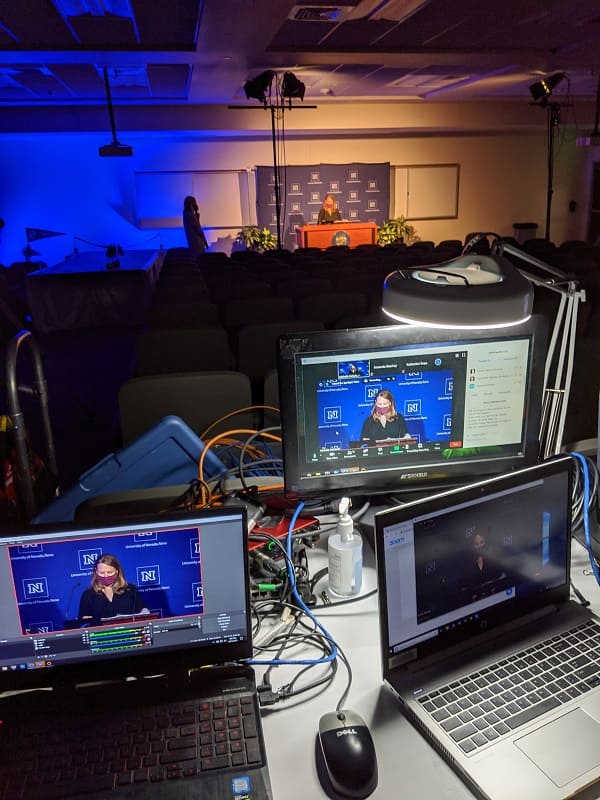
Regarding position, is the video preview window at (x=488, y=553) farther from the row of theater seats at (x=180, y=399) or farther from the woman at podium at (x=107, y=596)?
the row of theater seats at (x=180, y=399)

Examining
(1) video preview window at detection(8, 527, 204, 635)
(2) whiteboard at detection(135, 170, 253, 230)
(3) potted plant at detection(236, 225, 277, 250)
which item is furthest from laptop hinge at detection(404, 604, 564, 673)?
(2) whiteboard at detection(135, 170, 253, 230)

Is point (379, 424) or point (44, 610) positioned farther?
point (379, 424)

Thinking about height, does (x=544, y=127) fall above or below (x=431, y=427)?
above

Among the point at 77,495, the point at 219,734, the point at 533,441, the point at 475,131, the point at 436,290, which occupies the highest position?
the point at 475,131

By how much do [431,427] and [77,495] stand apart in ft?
2.90

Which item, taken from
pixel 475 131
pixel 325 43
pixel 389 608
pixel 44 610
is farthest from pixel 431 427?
pixel 475 131

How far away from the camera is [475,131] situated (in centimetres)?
1192

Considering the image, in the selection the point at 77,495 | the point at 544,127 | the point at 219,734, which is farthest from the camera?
the point at 544,127

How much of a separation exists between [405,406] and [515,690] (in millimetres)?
607

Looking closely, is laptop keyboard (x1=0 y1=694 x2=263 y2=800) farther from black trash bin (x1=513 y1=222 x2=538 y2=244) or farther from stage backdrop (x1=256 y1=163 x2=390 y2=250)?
black trash bin (x1=513 y1=222 x2=538 y2=244)

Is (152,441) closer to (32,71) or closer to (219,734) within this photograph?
(219,734)

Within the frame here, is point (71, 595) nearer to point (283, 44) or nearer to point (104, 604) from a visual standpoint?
point (104, 604)

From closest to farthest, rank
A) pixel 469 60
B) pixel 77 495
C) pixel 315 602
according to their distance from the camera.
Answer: pixel 315 602
pixel 77 495
pixel 469 60

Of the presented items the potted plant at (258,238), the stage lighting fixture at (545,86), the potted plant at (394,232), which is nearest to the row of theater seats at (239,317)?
the stage lighting fixture at (545,86)
